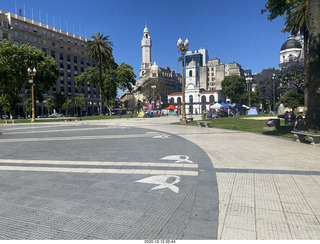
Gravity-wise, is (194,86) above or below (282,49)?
below

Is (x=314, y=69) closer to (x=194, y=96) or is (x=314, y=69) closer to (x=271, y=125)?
(x=271, y=125)

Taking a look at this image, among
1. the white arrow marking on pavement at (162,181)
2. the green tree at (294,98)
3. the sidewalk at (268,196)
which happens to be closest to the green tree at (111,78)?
the green tree at (294,98)

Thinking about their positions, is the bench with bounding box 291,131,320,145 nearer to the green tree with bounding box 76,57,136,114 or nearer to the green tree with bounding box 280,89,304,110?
the green tree with bounding box 280,89,304,110

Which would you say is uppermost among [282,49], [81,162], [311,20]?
[282,49]

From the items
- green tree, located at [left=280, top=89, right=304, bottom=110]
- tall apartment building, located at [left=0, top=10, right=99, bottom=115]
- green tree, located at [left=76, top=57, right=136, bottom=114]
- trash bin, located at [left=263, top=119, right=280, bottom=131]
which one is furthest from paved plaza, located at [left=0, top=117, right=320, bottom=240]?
tall apartment building, located at [left=0, top=10, right=99, bottom=115]

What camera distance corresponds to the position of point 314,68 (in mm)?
9859

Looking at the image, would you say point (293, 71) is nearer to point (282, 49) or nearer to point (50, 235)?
point (50, 235)

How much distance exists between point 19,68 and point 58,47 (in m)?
39.5

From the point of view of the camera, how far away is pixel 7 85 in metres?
35.2

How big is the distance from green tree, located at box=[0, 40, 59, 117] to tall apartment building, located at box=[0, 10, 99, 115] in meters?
24.3

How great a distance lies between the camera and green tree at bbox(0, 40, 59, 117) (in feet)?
108

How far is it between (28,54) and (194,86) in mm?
70318

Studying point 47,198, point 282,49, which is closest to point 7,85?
point 47,198
